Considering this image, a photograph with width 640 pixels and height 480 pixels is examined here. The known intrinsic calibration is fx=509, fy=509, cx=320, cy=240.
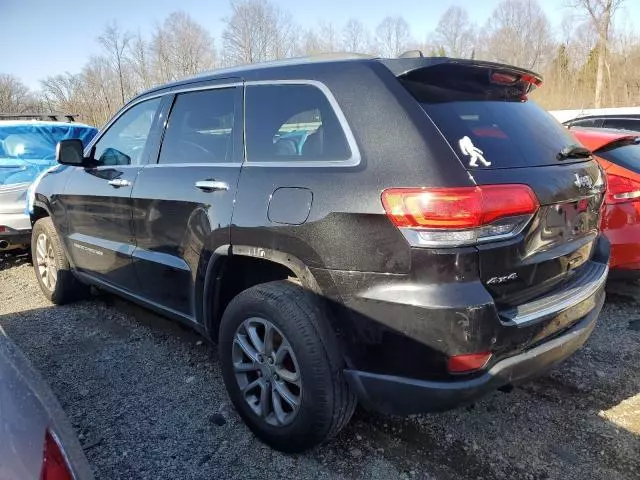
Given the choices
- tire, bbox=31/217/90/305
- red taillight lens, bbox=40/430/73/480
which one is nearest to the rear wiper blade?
red taillight lens, bbox=40/430/73/480

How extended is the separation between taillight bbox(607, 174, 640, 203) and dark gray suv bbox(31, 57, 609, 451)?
1.28 metres

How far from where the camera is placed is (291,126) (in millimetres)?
2588

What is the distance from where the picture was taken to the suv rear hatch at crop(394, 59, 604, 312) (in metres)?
2.06

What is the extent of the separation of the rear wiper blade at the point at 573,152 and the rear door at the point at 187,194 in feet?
5.30

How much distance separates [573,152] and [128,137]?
298 centimetres

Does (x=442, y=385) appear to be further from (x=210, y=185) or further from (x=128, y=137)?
(x=128, y=137)

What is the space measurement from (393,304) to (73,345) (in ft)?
9.62

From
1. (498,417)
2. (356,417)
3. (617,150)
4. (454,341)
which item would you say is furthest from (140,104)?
(617,150)

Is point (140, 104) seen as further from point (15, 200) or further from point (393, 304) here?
point (15, 200)

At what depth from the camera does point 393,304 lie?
2.03 metres

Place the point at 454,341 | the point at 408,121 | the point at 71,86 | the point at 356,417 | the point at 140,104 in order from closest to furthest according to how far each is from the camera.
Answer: the point at 454,341
the point at 408,121
the point at 356,417
the point at 140,104
the point at 71,86

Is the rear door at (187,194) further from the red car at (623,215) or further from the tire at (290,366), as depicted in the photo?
the red car at (623,215)

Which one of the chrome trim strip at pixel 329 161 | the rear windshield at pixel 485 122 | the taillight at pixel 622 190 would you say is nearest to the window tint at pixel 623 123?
the taillight at pixel 622 190

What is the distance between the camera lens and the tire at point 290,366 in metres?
2.25
